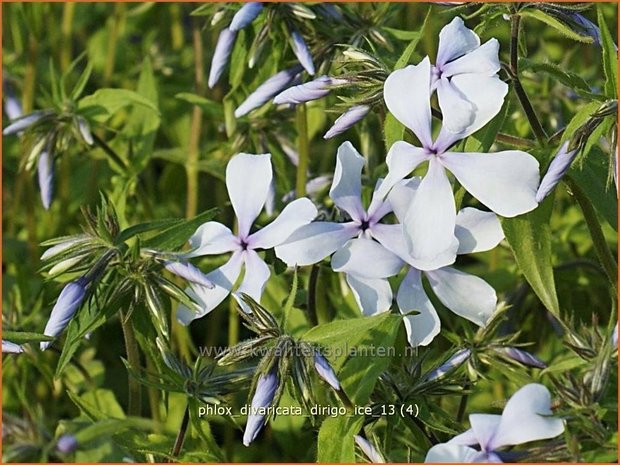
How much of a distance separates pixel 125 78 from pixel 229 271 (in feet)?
4.96

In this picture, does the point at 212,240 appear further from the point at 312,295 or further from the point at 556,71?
the point at 556,71

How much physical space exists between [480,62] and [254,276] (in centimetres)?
44

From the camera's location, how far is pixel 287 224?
1.34 metres

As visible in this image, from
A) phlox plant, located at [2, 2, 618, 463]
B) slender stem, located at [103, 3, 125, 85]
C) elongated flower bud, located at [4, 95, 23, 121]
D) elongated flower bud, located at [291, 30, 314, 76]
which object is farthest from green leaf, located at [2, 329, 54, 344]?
slender stem, located at [103, 3, 125, 85]

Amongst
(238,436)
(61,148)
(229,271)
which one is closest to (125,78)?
(61,148)

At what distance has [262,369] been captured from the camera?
122cm

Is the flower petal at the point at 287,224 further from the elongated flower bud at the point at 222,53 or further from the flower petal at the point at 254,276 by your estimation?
the elongated flower bud at the point at 222,53

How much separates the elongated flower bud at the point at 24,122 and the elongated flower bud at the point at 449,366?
0.98 m

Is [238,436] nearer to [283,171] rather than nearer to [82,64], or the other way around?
[283,171]

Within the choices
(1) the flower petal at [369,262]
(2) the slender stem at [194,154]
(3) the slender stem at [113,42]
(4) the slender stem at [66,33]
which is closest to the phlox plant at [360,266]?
(1) the flower petal at [369,262]

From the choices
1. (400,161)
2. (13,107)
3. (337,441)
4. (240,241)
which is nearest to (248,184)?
(240,241)

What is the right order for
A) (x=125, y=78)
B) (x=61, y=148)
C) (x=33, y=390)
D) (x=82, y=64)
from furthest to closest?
(x=82, y=64), (x=125, y=78), (x=33, y=390), (x=61, y=148)

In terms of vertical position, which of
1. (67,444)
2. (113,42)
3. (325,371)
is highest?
(113,42)

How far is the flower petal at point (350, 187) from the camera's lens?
1366 millimetres
